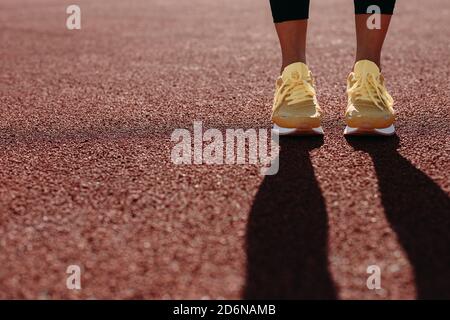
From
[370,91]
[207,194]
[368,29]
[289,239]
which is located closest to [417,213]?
[289,239]

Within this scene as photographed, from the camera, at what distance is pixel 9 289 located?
115 centimetres

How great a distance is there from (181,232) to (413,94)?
4.87 feet

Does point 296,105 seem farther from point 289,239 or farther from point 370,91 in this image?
point 289,239

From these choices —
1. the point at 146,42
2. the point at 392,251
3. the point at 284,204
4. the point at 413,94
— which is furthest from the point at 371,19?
the point at 146,42

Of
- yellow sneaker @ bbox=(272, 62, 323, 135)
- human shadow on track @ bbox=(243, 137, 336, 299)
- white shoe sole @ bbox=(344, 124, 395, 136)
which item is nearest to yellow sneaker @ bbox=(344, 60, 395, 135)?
white shoe sole @ bbox=(344, 124, 395, 136)

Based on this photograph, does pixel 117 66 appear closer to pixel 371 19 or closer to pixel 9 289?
pixel 371 19

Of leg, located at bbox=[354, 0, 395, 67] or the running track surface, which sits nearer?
the running track surface

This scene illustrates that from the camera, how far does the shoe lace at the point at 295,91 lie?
194 centimetres

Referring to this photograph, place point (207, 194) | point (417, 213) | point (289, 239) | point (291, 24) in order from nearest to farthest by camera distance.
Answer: point (289, 239) < point (417, 213) < point (207, 194) < point (291, 24)

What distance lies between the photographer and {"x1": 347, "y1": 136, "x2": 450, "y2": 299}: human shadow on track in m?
1.17

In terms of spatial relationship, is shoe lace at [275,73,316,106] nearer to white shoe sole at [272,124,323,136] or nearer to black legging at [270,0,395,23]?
white shoe sole at [272,124,323,136]

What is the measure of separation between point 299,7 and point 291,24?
6 cm

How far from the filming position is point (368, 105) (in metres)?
1.90

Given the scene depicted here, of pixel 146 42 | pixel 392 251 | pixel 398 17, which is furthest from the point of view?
pixel 398 17
